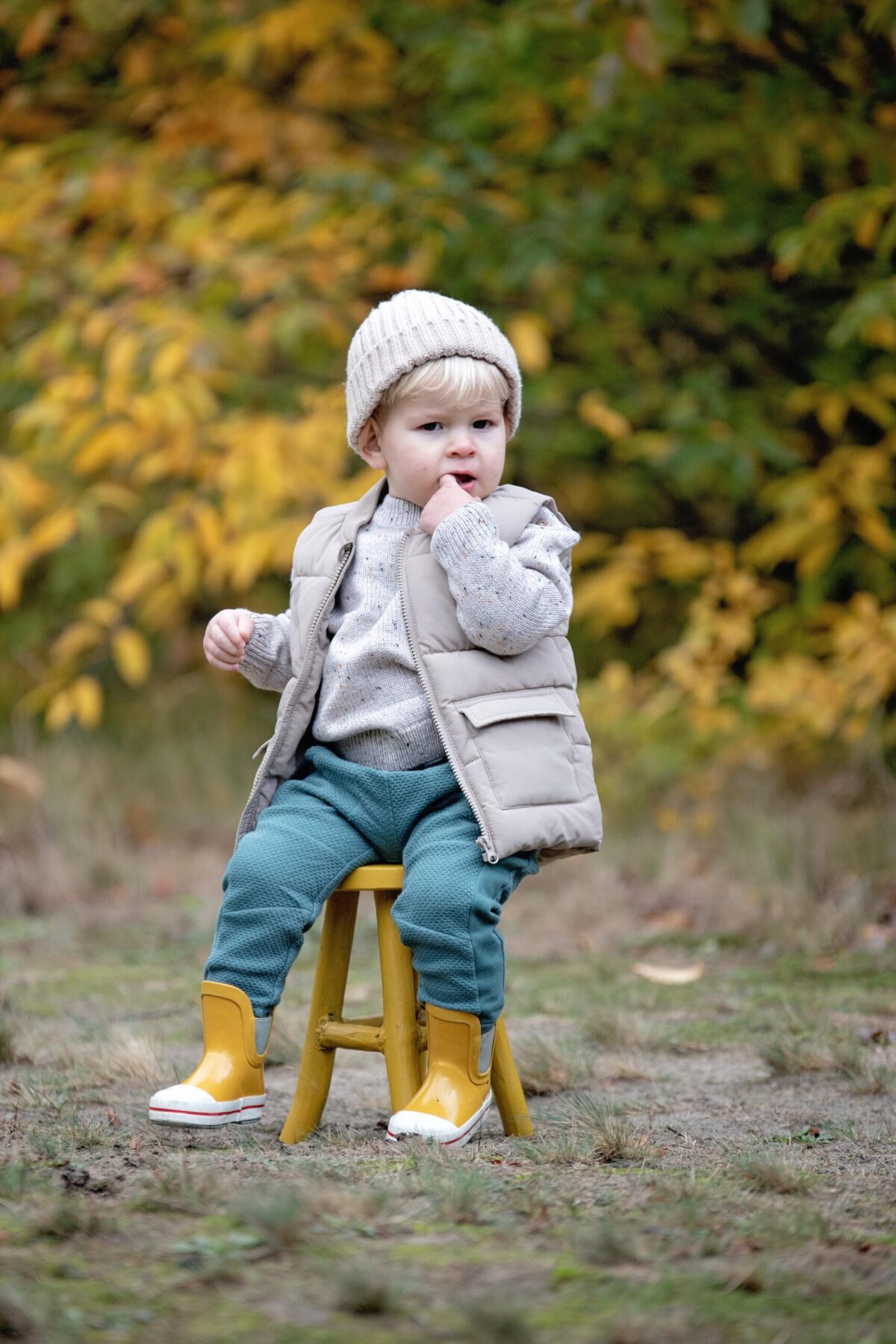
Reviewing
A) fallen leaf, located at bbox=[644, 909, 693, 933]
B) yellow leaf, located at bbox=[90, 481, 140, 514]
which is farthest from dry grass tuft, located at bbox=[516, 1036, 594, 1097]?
yellow leaf, located at bbox=[90, 481, 140, 514]

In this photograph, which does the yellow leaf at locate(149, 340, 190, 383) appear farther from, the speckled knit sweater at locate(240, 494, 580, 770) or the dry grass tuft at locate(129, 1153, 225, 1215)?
the dry grass tuft at locate(129, 1153, 225, 1215)

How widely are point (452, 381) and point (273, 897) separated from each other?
89 centimetres

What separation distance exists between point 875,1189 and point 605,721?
3820mm

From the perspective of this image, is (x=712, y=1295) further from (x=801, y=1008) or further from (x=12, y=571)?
(x=12, y=571)

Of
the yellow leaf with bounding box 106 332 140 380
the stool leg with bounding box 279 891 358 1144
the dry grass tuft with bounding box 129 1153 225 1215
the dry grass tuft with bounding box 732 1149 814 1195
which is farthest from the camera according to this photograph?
the yellow leaf with bounding box 106 332 140 380

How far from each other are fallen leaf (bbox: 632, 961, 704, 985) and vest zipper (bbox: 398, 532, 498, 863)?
1.61m

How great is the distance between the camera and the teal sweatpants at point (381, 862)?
92.4 inches

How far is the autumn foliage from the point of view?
5.17m

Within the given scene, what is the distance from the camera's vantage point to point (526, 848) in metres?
2.42

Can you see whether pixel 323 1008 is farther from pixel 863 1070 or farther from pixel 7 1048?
pixel 863 1070

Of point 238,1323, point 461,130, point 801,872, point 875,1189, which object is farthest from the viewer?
point 461,130

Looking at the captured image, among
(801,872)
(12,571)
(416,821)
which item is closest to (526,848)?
(416,821)

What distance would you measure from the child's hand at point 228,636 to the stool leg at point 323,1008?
1.50ft

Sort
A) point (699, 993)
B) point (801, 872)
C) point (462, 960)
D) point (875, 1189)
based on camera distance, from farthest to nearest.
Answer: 1. point (801, 872)
2. point (699, 993)
3. point (462, 960)
4. point (875, 1189)
